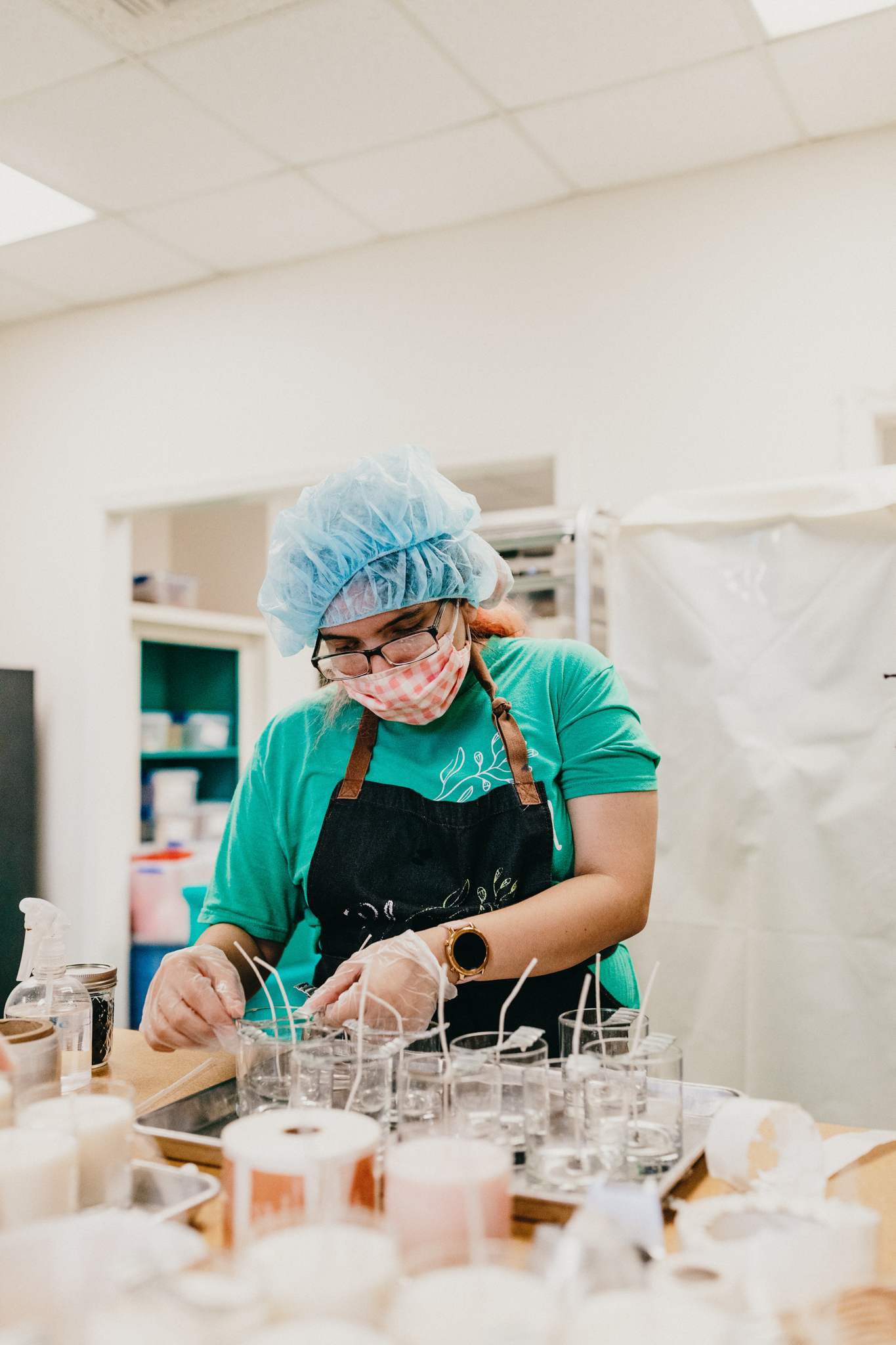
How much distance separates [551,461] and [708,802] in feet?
4.00

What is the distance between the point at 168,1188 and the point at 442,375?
267 cm

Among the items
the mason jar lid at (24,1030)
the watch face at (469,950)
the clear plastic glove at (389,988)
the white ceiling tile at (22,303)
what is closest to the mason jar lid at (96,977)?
the mason jar lid at (24,1030)

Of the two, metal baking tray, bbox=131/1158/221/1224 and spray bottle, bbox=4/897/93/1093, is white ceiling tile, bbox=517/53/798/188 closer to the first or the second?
spray bottle, bbox=4/897/93/1093

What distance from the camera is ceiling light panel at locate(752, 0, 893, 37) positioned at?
2266 mm

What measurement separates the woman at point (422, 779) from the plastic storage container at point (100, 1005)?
17cm

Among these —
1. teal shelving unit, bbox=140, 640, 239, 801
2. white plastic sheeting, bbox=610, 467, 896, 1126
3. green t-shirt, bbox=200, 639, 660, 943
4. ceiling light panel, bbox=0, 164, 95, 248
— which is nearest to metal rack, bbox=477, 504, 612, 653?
white plastic sheeting, bbox=610, 467, 896, 1126

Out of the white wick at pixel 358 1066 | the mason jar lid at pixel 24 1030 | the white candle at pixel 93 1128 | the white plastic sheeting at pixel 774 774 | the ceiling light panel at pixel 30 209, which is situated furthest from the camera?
the ceiling light panel at pixel 30 209

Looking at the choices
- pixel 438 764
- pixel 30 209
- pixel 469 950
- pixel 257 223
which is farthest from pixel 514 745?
pixel 30 209

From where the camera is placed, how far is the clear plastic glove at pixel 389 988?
1212 millimetres

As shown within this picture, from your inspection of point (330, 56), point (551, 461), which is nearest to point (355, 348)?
point (551, 461)

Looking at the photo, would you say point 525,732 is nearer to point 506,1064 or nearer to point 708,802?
point 506,1064

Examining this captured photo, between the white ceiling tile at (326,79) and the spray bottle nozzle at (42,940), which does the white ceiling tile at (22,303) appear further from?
the spray bottle nozzle at (42,940)

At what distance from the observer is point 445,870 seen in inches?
62.0

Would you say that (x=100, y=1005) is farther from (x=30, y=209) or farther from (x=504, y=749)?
(x=30, y=209)
